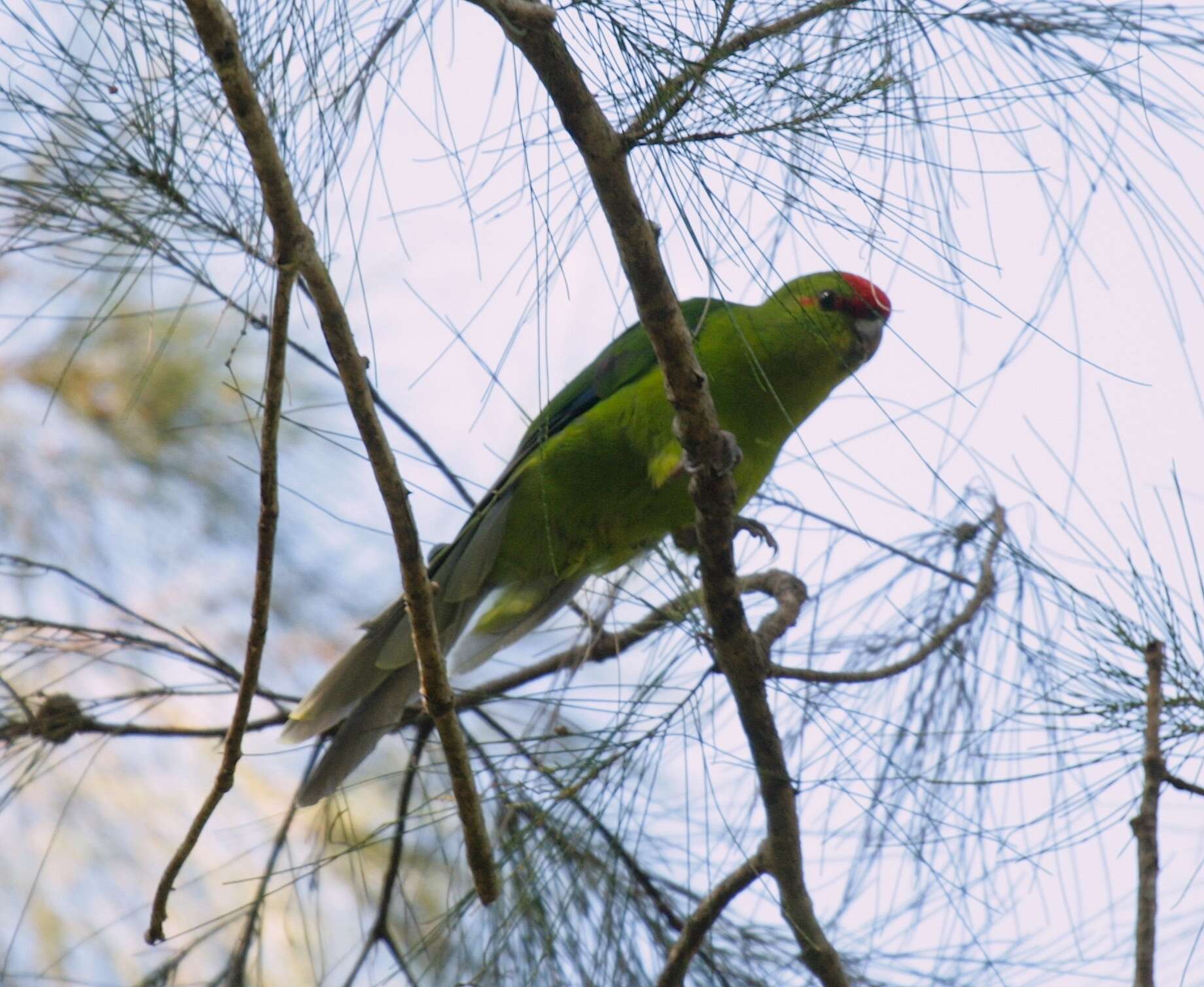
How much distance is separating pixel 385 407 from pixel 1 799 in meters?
0.97

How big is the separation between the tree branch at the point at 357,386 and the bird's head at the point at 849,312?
1.41 metres

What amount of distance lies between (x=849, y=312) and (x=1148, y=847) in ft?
5.20

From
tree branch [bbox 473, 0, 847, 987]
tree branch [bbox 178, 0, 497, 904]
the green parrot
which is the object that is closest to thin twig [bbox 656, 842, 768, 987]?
tree branch [bbox 473, 0, 847, 987]

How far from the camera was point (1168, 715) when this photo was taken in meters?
1.94

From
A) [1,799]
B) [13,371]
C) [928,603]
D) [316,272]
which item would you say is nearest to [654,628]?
[928,603]

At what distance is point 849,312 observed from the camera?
114 inches

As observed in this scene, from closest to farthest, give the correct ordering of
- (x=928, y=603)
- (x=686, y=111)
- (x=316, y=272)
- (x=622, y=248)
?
1. (x=316, y=272)
2. (x=686, y=111)
3. (x=622, y=248)
4. (x=928, y=603)

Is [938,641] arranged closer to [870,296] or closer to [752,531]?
[752,531]

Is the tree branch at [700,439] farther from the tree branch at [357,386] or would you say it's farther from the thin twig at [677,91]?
the tree branch at [357,386]

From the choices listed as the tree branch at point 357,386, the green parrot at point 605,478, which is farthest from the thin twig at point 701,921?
the green parrot at point 605,478

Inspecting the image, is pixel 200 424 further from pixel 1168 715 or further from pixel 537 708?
pixel 1168 715

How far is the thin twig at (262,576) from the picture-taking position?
143cm

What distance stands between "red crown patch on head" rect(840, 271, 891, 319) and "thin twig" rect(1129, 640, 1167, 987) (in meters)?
1.33

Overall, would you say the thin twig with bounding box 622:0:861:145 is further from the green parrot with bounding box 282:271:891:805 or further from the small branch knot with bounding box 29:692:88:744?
the small branch knot with bounding box 29:692:88:744
